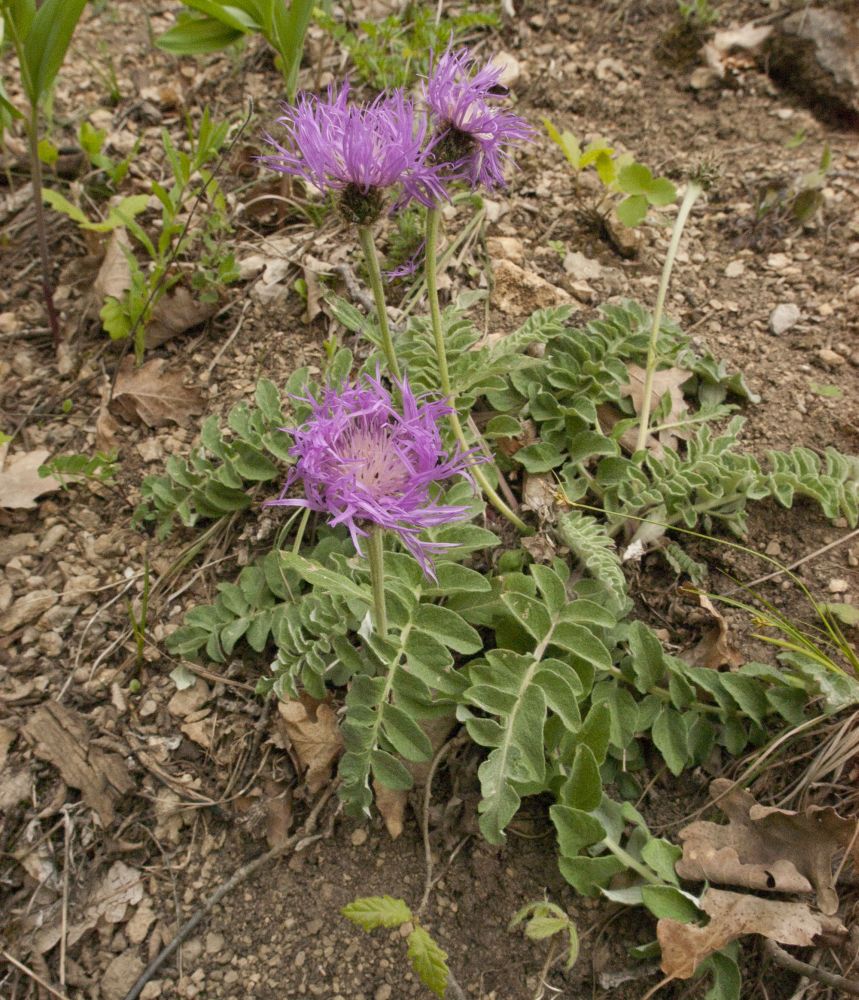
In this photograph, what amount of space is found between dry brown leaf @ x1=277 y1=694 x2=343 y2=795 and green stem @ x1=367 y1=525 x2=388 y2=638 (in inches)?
17.1

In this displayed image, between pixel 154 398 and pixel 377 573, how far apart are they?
162 cm

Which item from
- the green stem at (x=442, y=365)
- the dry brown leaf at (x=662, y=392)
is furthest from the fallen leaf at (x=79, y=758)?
the dry brown leaf at (x=662, y=392)

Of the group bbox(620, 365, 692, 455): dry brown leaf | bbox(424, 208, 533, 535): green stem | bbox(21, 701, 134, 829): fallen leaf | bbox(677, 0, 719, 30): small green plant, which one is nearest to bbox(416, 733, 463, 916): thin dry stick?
bbox(424, 208, 533, 535): green stem

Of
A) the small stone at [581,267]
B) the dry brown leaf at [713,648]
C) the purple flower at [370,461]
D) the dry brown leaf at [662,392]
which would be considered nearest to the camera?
the purple flower at [370,461]

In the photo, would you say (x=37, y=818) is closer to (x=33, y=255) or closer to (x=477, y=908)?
(x=477, y=908)

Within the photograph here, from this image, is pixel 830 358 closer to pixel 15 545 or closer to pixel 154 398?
pixel 154 398

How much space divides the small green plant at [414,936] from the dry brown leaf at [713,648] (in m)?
1.05

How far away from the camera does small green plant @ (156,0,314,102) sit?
9.55 feet

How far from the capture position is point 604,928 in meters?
2.03

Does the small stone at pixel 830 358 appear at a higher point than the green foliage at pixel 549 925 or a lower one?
higher

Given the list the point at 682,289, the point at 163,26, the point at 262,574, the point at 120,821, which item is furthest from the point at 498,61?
the point at 120,821

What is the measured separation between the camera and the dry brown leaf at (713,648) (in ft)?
7.67

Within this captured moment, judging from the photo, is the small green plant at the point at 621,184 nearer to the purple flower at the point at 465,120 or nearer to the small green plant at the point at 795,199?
the small green plant at the point at 795,199

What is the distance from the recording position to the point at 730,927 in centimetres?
191
